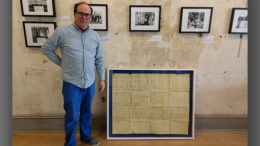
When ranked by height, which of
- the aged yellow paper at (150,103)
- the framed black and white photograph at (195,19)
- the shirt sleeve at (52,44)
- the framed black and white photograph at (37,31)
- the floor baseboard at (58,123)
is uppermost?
the framed black and white photograph at (195,19)

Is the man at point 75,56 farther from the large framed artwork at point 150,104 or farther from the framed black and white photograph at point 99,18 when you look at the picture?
the large framed artwork at point 150,104

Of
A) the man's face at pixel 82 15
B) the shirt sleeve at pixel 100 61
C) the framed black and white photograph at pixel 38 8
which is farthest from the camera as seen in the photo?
the framed black and white photograph at pixel 38 8

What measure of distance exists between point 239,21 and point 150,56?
1.10 metres

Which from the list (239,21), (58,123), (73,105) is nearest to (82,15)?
(73,105)

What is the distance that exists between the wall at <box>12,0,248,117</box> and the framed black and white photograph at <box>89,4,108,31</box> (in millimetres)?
54

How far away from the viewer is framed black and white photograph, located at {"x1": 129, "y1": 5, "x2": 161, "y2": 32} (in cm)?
214

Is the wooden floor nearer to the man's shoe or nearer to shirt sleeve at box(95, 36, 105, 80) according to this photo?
the man's shoe

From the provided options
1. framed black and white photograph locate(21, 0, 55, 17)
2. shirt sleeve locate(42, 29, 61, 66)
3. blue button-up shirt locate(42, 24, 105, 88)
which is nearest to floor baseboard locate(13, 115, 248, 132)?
blue button-up shirt locate(42, 24, 105, 88)

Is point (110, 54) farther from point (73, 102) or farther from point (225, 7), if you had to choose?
point (225, 7)

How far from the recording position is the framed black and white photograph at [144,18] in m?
2.14

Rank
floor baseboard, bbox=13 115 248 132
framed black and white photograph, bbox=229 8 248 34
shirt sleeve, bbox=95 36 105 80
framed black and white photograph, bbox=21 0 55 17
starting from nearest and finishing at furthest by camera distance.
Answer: shirt sleeve, bbox=95 36 105 80
framed black and white photograph, bbox=21 0 55 17
framed black and white photograph, bbox=229 8 248 34
floor baseboard, bbox=13 115 248 132

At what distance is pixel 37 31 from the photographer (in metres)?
2.14

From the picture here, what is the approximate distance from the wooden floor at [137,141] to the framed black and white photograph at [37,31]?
1.09m

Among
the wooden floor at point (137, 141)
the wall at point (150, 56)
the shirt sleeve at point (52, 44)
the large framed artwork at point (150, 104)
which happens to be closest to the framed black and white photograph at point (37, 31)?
the wall at point (150, 56)
